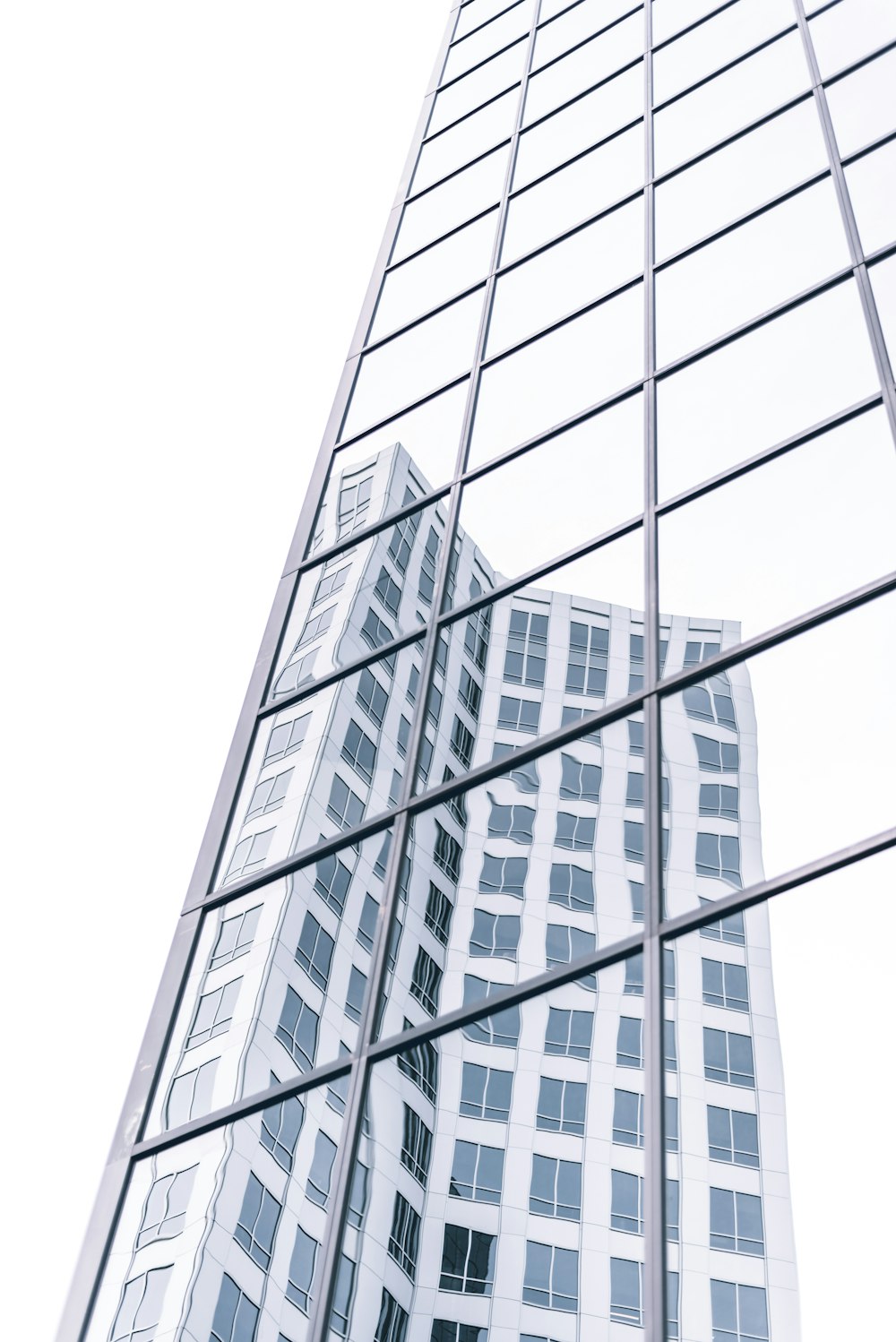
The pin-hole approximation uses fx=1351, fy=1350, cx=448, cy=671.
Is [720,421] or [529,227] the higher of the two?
[529,227]

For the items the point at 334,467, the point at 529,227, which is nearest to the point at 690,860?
the point at 334,467

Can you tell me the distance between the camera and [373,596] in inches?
444

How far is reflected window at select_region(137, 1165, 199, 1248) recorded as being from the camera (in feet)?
25.8

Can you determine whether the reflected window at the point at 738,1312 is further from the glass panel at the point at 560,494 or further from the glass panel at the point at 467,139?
the glass panel at the point at 467,139

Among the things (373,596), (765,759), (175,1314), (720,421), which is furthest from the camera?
(373,596)

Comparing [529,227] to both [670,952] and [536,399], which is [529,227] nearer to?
[536,399]

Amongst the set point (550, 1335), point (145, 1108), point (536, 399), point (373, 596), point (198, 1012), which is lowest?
point (550, 1335)

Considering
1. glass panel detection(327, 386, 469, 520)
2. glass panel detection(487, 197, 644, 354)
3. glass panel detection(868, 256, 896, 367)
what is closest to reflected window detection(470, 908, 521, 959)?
glass panel detection(868, 256, 896, 367)

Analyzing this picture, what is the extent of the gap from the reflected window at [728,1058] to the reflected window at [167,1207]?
10.8ft

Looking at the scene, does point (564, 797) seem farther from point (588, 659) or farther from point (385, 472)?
point (385, 472)

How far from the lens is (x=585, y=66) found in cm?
1728

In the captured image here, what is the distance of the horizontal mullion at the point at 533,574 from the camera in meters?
10.2

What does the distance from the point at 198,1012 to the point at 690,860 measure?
11.9ft

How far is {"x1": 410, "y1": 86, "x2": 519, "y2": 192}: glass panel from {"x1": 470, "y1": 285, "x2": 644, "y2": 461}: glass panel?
565 cm
